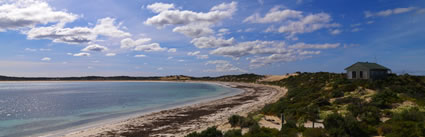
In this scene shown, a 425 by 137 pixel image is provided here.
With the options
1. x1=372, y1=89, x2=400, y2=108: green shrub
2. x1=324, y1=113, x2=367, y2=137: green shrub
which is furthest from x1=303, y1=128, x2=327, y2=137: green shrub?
x1=372, y1=89, x2=400, y2=108: green shrub

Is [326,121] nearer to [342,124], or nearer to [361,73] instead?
[342,124]

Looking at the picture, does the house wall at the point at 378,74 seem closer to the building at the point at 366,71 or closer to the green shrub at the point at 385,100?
the building at the point at 366,71

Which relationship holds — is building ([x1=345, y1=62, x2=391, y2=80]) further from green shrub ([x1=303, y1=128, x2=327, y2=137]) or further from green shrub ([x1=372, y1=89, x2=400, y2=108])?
green shrub ([x1=303, y1=128, x2=327, y2=137])

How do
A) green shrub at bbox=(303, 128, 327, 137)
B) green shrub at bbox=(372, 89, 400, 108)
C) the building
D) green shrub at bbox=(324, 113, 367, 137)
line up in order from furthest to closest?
the building → green shrub at bbox=(372, 89, 400, 108) → green shrub at bbox=(324, 113, 367, 137) → green shrub at bbox=(303, 128, 327, 137)

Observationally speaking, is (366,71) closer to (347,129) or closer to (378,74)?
(378,74)

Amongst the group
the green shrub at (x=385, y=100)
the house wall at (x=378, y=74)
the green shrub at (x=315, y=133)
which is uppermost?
the house wall at (x=378, y=74)

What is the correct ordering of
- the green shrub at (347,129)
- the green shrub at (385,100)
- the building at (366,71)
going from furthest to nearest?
1. the building at (366,71)
2. the green shrub at (385,100)
3. the green shrub at (347,129)

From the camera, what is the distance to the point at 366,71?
1340 inches

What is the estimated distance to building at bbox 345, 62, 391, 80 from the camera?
33.9 m

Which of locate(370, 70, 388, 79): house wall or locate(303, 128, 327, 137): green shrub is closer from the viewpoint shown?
locate(303, 128, 327, 137): green shrub

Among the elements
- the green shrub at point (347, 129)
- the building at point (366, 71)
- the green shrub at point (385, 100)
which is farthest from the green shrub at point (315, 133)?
the building at point (366, 71)

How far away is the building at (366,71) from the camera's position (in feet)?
111

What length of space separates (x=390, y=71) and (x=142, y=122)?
40.6m

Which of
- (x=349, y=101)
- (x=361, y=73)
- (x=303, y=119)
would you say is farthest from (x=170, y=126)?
(x=361, y=73)
